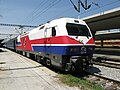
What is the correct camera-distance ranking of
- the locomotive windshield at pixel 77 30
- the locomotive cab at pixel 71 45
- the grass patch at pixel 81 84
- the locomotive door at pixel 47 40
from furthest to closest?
the locomotive door at pixel 47 40 < the locomotive windshield at pixel 77 30 < the locomotive cab at pixel 71 45 < the grass patch at pixel 81 84

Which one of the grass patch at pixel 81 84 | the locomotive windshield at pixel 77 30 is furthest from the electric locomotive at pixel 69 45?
the grass patch at pixel 81 84

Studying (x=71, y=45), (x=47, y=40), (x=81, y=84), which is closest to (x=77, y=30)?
(x=71, y=45)

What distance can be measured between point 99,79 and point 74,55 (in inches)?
71.4

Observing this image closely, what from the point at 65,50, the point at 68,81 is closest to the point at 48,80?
the point at 68,81

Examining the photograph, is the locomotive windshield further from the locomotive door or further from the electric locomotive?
the locomotive door

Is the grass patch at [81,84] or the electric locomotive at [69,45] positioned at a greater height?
the electric locomotive at [69,45]

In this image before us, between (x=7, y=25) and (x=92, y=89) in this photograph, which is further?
(x=7, y=25)

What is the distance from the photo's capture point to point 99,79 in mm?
10164

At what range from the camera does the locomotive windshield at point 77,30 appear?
35.9 ft

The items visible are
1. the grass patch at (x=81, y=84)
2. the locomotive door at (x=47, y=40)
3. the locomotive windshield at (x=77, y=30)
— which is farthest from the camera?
the locomotive door at (x=47, y=40)

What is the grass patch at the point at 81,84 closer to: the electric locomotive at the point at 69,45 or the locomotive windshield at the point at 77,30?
the electric locomotive at the point at 69,45

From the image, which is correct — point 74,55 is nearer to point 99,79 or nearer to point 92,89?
point 99,79

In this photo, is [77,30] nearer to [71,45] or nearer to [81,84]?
[71,45]

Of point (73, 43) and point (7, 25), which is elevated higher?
point (7, 25)
